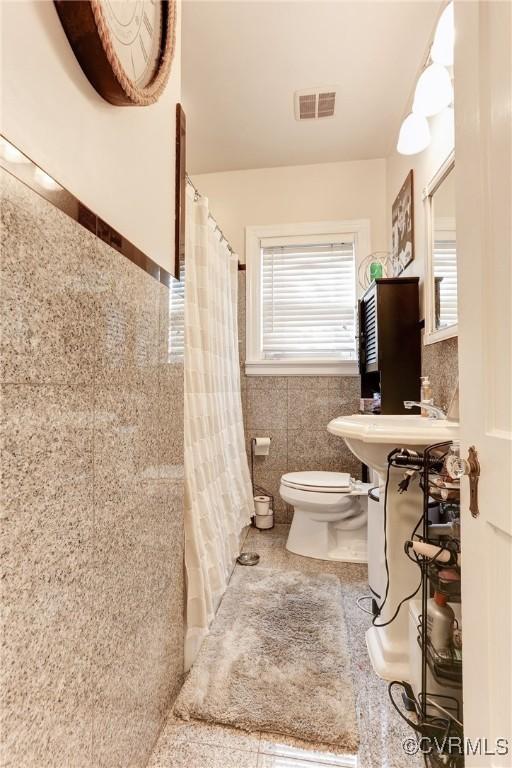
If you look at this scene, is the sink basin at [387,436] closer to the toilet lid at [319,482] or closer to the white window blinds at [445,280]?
the white window blinds at [445,280]

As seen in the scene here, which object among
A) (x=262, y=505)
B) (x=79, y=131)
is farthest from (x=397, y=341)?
(x=79, y=131)

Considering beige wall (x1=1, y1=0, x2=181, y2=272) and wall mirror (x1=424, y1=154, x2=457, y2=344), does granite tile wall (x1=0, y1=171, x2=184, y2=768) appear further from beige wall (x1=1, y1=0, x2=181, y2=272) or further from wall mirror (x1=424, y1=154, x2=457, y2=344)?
wall mirror (x1=424, y1=154, x2=457, y2=344)

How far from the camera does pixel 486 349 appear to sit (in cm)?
63

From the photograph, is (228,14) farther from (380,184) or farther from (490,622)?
(490,622)

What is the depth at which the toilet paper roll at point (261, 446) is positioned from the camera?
258cm

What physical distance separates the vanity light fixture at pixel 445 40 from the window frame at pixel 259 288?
44.8 inches

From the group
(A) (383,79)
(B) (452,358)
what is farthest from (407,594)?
(A) (383,79)

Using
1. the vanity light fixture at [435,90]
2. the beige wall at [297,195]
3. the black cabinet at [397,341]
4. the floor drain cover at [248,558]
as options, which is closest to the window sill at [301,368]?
the black cabinet at [397,341]

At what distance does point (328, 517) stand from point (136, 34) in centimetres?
214

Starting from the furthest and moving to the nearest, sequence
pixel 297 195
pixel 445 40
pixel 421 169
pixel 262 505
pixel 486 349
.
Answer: pixel 297 195
pixel 262 505
pixel 421 169
pixel 445 40
pixel 486 349

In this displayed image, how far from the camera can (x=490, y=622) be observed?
61 centimetres

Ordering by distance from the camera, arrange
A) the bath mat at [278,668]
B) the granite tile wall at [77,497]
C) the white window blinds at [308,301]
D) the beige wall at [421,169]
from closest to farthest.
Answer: the granite tile wall at [77,497] < the bath mat at [278,668] < the beige wall at [421,169] < the white window blinds at [308,301]

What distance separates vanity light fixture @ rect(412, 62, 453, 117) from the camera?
148 centimetres

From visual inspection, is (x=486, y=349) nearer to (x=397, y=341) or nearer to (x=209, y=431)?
(x=209, y=431)
